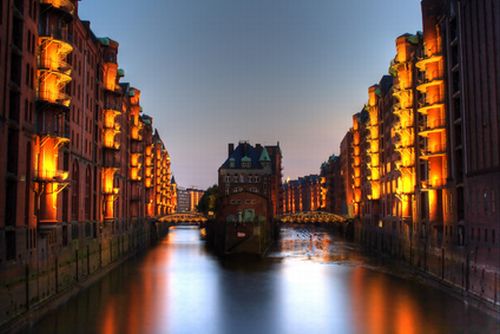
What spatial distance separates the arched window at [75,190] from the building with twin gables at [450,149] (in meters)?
33.0

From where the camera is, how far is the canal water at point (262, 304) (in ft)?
102

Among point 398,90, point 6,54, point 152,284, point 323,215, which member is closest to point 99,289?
point 152,284

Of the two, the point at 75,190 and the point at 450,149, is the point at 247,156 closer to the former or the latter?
the point at 75,190

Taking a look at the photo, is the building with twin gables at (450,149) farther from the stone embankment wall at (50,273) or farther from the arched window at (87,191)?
the arched window at (87,191)

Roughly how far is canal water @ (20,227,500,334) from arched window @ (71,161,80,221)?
698 centimetres

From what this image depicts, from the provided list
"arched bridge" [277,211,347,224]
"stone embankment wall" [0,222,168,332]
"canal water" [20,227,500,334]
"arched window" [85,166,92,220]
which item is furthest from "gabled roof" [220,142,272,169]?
"arched window" [85,166,92,220]

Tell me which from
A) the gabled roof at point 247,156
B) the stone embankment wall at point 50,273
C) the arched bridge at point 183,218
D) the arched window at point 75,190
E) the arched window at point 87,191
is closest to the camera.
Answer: the stone embankment wall at point 50,273

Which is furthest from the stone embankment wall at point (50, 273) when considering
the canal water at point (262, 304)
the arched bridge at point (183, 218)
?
the arched bridge at point (183, 218)

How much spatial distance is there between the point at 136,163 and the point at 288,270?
3900cm

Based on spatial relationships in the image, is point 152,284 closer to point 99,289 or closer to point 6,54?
point 99,289

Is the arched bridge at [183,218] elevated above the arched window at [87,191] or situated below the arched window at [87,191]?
below

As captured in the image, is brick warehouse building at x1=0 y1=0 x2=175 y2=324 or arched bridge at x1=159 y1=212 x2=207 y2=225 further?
arched bridge at x1=159 y1=212 x2=207 y2=225

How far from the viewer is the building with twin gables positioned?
38.3m

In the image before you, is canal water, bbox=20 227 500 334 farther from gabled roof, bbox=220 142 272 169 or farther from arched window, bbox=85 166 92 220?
gabled roof, bbox=220 142 272 169
